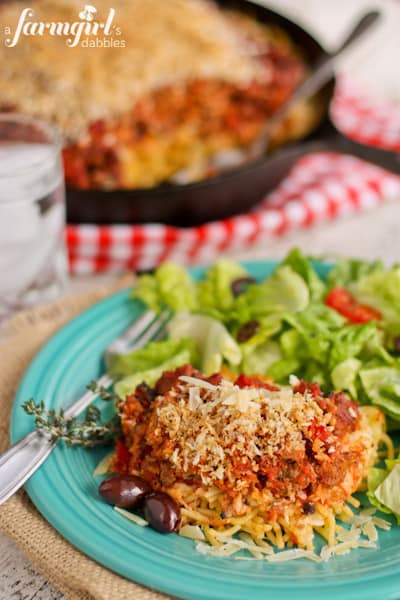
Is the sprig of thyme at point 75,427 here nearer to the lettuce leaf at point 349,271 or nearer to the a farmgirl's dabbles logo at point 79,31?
the lettuce leaf at point 349,271

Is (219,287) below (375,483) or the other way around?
below

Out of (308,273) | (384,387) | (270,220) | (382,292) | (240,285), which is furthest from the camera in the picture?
(270,220)

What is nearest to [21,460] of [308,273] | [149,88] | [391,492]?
[391,492]

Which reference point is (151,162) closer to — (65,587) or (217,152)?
(217,152)

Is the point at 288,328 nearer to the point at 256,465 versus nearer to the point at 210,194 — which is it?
the point at 256,465

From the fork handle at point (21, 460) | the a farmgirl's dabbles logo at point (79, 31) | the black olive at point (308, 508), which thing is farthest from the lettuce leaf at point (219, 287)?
the a farmgirl's dabbles logo at point (79, 31)

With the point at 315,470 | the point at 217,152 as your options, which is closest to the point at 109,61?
the point at 217,152

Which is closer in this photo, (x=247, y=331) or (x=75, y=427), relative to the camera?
(x=75, y=427)
